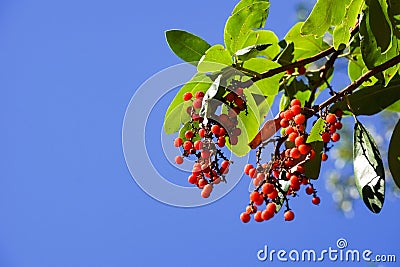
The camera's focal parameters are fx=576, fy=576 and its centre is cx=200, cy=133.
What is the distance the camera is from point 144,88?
1.19m

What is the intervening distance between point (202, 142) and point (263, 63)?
26cm

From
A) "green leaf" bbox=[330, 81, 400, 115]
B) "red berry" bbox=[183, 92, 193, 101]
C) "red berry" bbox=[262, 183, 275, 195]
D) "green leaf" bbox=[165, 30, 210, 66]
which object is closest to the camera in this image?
"red berry" bbox=[262, 183, 275, 195]

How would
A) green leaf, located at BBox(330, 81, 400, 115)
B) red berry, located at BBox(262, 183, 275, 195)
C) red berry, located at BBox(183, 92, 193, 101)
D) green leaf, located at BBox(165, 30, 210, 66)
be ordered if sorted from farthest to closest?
green leaf, located at BBox(330, 81, 400, 115), green leaf, located at BBox(165, 30, 210, 66), red berry, located at BBox(183, 92, 193, 101), red berry, located at BBox(262, 183, 275, 195)

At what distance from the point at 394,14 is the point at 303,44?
0.30 meters

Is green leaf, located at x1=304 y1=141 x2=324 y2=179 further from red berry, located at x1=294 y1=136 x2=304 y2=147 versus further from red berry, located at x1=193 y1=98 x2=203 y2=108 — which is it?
red berry, located at x1=193 y1=98 x2=203 y2=108

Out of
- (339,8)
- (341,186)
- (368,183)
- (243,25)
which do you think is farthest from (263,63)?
(341,186)

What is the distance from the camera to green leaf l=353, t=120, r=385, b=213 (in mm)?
1142

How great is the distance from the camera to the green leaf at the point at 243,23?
3.92ft

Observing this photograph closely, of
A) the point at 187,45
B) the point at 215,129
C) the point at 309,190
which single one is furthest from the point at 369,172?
the point at 187,45

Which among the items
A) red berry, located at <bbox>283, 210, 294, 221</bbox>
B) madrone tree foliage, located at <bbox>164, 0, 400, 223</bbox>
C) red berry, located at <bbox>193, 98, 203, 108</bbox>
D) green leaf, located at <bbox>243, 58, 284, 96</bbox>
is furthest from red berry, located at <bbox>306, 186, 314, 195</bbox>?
red berry, located at <bbox>193, 98, 203, 108</bbox>

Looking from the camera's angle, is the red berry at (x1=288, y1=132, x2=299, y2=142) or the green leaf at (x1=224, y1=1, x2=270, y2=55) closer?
the red berry at (x1=288, y1=132, x2=299, y2=142)

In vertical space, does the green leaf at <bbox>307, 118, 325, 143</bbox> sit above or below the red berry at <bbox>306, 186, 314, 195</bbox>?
above

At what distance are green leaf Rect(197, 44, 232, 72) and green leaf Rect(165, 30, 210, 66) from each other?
0.11 meters

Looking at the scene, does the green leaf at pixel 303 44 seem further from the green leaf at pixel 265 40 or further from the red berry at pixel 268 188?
the red berry at pixel 268 188
